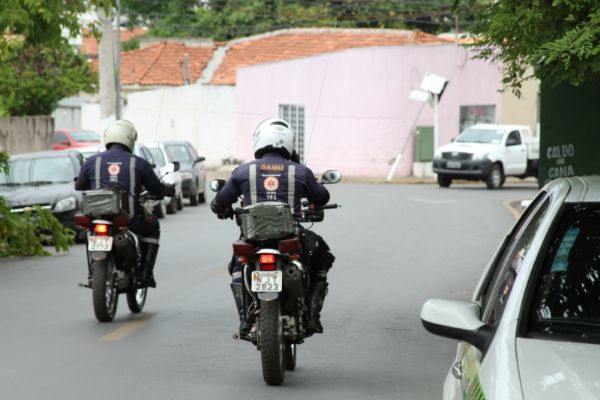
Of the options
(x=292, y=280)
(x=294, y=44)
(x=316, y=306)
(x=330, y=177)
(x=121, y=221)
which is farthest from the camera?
(x=294, y=44)

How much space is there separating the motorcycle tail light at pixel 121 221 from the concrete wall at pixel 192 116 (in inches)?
1592

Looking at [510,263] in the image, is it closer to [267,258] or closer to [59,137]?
[267,258]

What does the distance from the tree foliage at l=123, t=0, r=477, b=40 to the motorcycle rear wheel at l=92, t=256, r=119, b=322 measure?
47.0m

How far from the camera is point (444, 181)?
40688mm

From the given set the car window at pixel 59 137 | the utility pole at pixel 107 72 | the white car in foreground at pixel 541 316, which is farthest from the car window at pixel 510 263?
the car window at pixel 59 137

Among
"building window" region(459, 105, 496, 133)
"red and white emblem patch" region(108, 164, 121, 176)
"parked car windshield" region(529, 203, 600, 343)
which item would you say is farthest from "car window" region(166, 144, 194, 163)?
"parked car windshield" region(529, 203, 600, 343)

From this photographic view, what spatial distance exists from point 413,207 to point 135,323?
62.7 feet

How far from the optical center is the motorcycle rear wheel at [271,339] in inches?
340

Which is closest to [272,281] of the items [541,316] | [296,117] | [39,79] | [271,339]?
[271,339]

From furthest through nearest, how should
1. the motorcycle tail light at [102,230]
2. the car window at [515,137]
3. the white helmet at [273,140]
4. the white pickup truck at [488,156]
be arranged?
the car window at [515,137]
the white pickup truck at [488,156]
the motorcycle tail light at [102,230]
the white helmet at [273,140]

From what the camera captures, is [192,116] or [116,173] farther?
[192,116]

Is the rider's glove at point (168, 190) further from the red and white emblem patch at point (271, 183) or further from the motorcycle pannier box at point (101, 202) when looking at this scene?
the red and white emblem patch at point (271, 183)

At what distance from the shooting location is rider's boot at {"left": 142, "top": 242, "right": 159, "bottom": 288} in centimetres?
1226

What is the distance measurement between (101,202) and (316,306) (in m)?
3.24
